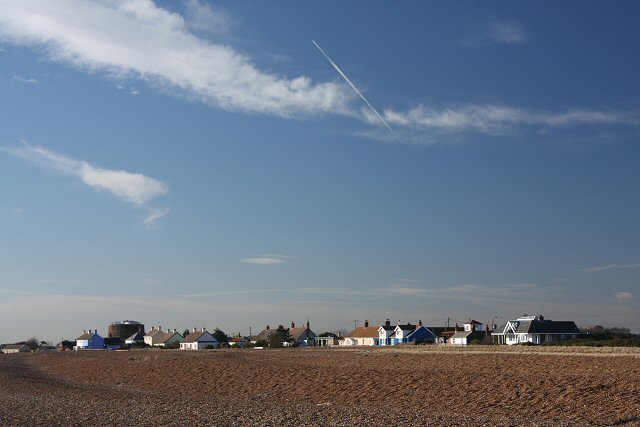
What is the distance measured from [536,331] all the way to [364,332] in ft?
155

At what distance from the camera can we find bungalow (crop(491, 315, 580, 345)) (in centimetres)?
11962

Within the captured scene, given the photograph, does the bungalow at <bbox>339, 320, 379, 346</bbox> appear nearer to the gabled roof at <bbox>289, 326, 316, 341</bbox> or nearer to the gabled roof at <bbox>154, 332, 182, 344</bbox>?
the gabled roof at <bbox>289, 326, 316, 341</bbox>

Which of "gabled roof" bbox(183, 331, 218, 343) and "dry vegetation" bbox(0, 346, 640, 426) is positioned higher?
"gabled roof" bbox(183, 331, 218, 343)

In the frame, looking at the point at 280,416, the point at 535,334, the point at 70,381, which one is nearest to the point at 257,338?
the point at 535,334

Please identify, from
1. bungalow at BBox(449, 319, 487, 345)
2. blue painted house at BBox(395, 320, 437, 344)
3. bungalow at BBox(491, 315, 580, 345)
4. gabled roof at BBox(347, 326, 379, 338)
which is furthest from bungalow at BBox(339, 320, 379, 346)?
bungalow at BBox(491, 315, 580, 345)

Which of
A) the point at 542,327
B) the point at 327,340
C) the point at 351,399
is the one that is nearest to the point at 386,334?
the point at 327,340

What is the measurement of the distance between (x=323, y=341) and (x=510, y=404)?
13750 cm

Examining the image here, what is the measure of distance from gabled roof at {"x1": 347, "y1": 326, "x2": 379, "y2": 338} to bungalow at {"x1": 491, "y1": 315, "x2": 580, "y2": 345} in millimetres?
35817

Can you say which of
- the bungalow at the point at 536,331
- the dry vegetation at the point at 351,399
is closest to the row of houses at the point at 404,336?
the bungalow at the point at 536,331

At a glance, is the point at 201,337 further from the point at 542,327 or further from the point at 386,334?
the point at 542,327

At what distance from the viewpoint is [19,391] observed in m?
45.3

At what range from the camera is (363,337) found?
6161 inches

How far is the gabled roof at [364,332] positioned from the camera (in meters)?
156

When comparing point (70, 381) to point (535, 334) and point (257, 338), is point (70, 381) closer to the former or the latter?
point (535, 334)
